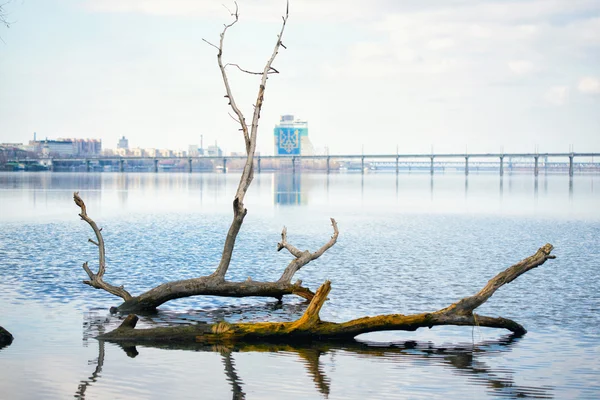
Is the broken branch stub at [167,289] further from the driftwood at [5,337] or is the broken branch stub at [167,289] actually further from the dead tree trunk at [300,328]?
the driftwood at [5,337]

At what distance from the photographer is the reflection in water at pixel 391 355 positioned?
14.8 meters

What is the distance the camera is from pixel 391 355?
55.9 feet

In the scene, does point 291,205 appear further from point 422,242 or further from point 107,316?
point 107,316

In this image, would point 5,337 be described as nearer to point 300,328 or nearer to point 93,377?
point 93,377

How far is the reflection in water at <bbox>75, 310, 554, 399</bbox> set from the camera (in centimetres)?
1477

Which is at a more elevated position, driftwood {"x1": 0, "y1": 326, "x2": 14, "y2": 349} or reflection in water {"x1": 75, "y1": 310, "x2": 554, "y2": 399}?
driftwood {"x1": 0, "y1": 326, "x2": 14, "y2": 349}

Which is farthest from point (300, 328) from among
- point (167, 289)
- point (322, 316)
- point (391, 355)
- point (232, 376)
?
point (167, 289)

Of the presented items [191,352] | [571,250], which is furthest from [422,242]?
[191,352]

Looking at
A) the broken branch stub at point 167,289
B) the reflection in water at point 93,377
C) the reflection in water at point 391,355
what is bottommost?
the reflection in water at point 391,355

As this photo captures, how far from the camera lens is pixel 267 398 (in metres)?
13.9

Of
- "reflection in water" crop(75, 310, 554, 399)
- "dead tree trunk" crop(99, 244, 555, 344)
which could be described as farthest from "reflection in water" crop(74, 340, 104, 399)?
"dead tree trunk" crop(99, 244, 555, 344)

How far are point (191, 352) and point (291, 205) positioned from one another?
6643cm

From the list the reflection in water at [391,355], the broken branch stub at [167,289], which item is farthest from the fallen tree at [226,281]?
the reflection in water at [391,355]

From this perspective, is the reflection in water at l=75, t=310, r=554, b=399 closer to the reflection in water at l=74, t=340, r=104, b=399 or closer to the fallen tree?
the reflection in water at l=74, t=340, r=104, b=399
